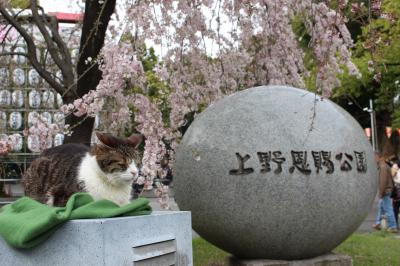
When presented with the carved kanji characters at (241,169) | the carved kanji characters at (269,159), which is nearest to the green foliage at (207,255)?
the carved kanji characters at (241,169)

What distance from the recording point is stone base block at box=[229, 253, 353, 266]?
Answer: 5852mm

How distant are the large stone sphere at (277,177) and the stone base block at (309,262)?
0.06 m

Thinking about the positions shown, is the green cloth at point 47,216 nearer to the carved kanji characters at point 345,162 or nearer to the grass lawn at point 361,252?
the carved kanji characters at point 345,162

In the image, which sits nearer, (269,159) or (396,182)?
(269,159)

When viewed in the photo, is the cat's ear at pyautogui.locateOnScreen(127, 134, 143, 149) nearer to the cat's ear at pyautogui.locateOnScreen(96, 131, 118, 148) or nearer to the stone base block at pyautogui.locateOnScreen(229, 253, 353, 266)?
the cat's ear at pyautogui.locateOnScreen(96, 131, 118, 148)

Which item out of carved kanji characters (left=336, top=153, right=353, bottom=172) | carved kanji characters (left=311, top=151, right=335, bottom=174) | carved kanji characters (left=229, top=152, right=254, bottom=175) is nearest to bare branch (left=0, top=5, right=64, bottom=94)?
carved kanji characters (left=229, top=152, right=254, bottom=175)

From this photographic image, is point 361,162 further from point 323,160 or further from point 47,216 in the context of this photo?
point 47,216

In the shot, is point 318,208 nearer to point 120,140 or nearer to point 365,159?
point 365,159

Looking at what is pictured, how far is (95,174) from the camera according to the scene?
3.99 metres

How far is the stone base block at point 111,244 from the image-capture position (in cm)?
292

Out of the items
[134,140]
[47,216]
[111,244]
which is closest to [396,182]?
[134,140]

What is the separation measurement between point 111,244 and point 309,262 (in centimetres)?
346

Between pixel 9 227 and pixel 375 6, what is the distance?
112 inches

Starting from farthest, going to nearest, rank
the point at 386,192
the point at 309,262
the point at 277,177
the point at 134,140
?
the point at 386,192 < the point at 309,262 < the point at 277,177 < the point at 134,140
